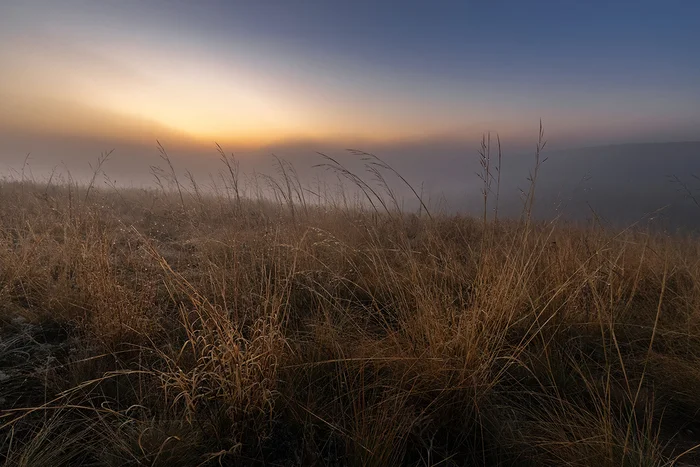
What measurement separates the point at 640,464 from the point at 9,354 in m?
2.62

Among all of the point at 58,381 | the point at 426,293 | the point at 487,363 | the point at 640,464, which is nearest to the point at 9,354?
the point at 58,381

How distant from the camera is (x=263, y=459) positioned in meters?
0.99

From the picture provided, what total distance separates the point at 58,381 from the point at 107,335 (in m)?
0.25

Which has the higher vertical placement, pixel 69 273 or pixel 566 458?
pixel 69 273

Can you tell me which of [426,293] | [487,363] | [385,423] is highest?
[426,293]

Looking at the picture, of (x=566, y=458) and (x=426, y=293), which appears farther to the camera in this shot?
(x=426, y=293)

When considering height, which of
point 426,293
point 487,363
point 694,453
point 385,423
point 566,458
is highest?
point 426,293

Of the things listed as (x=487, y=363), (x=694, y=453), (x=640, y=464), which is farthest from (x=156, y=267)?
(x=694, y=453)

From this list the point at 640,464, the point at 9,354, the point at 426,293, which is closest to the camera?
the point at 640,464

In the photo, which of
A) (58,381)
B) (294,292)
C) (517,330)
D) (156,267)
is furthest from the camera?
(156,267)

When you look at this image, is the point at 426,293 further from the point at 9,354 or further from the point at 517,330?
the point at 9,354

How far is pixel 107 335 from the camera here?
1520mm

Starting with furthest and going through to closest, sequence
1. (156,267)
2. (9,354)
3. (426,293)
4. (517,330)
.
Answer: (156,267) < (517,330) < (426,293) < (9,354)

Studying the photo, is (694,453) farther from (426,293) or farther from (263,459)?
(263,459)
